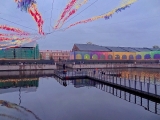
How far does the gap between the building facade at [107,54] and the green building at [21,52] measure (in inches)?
624

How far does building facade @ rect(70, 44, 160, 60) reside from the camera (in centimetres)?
6919

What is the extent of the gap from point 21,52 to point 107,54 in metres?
34.8

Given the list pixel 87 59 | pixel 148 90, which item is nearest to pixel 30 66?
pixel 87 59

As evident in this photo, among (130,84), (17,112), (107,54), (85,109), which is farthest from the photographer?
(107,54)

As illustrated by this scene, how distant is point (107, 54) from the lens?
71.8 meters

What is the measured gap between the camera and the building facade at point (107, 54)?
2724 inches

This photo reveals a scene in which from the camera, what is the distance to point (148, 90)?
58.4ft

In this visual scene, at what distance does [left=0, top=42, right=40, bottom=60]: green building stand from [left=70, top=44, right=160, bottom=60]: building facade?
1584 centimetres

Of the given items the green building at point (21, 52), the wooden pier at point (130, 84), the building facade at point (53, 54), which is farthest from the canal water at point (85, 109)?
the building facade at point (53, 54)

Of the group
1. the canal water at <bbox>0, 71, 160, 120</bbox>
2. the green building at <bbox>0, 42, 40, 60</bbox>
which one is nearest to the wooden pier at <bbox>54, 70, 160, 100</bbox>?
the canal water at <bbox>0, 71, 160, 120</bbox>

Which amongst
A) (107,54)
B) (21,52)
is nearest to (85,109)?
(21,52)

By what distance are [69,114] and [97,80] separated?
17203 mm

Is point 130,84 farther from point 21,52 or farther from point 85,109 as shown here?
point 21,52

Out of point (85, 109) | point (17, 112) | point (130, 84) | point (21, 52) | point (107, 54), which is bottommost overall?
point (85, 109)
